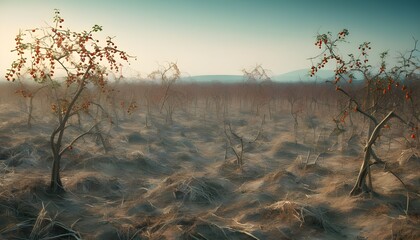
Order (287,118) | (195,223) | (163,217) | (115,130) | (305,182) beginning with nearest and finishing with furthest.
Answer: (195,223)
(163,217)
(305,182)
(115,130)
(287,118)

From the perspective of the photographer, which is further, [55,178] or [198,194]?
[198,194]

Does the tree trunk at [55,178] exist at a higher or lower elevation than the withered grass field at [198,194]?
higher

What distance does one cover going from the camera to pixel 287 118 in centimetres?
1888

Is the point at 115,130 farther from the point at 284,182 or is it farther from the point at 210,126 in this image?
the point at 284,182

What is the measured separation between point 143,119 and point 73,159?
854 cm

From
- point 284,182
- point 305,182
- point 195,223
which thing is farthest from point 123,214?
point 305,182

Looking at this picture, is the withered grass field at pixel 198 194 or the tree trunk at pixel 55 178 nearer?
the withered grass field at pixel 198 194

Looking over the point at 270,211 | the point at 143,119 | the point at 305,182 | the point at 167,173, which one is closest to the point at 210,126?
the point at 143,119

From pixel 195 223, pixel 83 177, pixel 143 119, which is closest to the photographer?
pixel 195 223

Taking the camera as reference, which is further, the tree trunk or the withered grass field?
the tree trunk

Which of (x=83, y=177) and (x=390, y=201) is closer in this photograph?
(x=390, y=201)

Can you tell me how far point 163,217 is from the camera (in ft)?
18.4

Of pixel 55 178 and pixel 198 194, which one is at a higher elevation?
pixel 55 178

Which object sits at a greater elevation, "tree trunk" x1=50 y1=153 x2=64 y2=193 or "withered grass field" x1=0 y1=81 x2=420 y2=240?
"tree trunk" x1=50 y1=153 x2=64 y2=193
